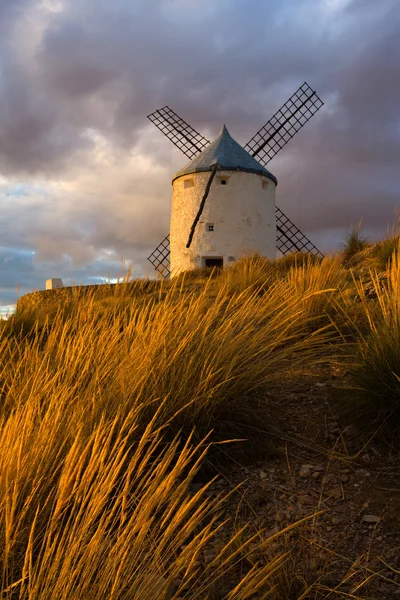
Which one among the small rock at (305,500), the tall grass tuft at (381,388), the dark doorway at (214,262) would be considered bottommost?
the small rock at (305,500)

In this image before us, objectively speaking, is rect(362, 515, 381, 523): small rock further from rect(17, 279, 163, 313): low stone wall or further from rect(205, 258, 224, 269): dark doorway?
rect(205, 258, 224, 269): dark doorway

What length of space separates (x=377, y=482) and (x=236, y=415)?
2.88 feet

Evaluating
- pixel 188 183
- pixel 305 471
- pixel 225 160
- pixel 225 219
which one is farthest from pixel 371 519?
pixel 188 183

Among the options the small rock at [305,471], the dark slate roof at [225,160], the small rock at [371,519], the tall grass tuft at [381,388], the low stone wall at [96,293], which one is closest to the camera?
the small rock at [371,519]

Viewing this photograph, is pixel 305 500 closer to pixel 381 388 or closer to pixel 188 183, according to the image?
pixel 381 388

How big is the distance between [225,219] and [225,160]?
2248 millimetres

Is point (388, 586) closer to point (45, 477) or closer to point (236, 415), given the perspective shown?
point (236, 415)

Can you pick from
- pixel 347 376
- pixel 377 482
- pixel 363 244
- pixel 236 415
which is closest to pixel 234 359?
pixel 236 415

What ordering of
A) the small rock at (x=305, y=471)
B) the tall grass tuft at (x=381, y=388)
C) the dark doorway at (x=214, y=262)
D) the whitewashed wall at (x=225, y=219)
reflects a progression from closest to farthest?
the small rock at (x=305, y=471) < the tall grass tuft at (x=381, y=388) < the whitewashed wall at (x=225, y=219) < the dark doorway at (x=214, y=262)

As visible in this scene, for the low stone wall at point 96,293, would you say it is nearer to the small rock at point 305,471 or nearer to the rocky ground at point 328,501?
the rocky ground at point 328,501

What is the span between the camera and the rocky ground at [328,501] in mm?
2109

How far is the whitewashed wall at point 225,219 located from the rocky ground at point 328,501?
49.0 feet

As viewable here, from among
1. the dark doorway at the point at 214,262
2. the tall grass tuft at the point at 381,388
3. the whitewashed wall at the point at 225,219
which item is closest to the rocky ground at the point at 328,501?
the tall grass tuft at the point at 381,388

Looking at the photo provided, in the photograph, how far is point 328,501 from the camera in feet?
8.68
